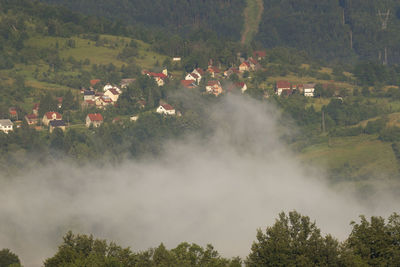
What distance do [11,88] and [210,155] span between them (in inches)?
1106

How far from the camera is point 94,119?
121438 millimetres

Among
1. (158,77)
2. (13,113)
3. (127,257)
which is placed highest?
(158,77)

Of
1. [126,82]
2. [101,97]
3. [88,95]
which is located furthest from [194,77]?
[88,95]

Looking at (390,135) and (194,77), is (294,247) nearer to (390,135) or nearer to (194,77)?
(390,135)

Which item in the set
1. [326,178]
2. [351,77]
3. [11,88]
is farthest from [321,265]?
[351,77]

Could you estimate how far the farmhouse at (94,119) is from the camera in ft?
397

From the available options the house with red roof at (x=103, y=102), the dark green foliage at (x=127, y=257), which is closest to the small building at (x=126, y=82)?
the house with red roof at (x=103, y=102)

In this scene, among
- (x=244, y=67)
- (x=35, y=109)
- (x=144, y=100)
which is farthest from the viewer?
(x=244, y=67)

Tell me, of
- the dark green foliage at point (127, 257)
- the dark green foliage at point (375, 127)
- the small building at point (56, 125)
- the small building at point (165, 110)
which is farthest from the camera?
the small building at point (165, 110)

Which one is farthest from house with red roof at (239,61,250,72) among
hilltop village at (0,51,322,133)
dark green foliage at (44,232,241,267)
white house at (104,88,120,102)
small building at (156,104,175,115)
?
dark green foliage at (44,232,241,267)

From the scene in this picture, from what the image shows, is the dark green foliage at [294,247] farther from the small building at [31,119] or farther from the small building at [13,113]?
the small building at [13,113]

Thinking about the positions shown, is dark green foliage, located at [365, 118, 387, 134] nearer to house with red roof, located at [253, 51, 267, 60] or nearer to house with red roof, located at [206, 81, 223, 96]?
house with red roof, located at [206, 81, 223, 96]

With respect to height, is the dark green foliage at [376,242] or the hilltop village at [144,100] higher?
the hilltop village at [144,100]

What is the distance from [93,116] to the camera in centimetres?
12188
